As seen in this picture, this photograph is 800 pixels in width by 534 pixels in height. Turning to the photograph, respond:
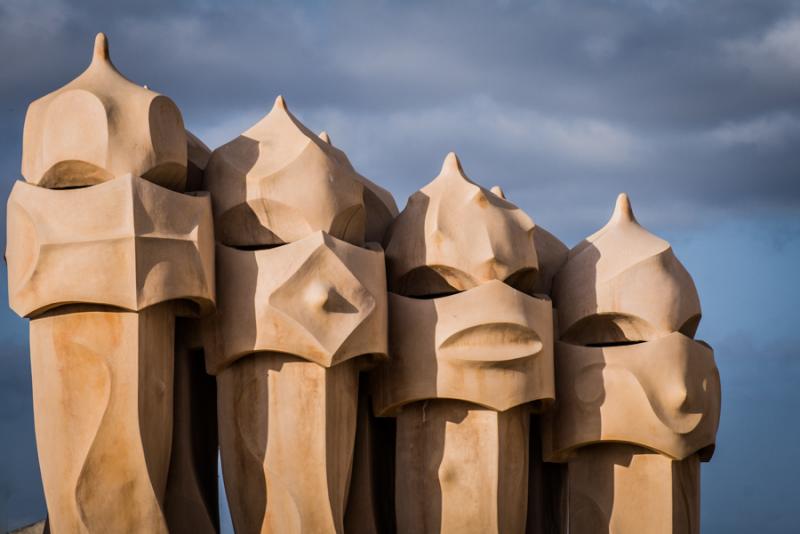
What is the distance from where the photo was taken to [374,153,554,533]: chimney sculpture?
1593 cm

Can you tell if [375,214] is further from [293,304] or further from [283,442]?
[283,442]

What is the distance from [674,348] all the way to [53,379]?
21.5 ft

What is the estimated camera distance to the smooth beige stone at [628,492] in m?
17.0

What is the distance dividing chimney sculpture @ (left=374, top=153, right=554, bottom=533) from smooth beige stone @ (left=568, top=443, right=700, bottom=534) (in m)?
1.07

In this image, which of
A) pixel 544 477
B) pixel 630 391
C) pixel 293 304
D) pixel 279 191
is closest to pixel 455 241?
pixel 279 191

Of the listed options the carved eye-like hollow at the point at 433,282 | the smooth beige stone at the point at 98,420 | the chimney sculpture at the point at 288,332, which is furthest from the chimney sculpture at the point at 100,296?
the carved eye-like hollow at the point at 433,282

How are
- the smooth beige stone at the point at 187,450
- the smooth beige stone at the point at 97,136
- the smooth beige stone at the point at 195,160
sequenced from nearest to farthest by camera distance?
the smooth beige stone at the point at 97,136
the smooth beige stone at the point at 187,450
the smooth beige stone at the point at 195,160

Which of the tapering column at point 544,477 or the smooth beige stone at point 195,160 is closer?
the smooth beige stone at point 195,160

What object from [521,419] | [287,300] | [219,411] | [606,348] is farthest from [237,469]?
[606,348]

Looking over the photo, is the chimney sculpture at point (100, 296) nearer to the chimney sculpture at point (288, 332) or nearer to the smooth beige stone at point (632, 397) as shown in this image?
the chimney sculpture at point (288, 332)

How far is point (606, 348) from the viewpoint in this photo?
17062 mm

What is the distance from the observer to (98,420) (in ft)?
45.7

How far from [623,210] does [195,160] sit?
4874mm

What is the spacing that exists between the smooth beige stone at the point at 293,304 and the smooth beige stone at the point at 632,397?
291cm
